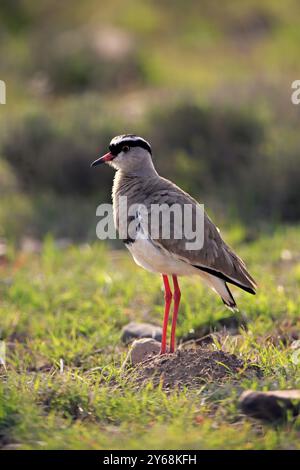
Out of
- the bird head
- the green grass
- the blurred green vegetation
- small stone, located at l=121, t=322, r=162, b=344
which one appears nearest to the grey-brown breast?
the bird head

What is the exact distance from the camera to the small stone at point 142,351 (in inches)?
207

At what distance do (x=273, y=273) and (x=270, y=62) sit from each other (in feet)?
41.4

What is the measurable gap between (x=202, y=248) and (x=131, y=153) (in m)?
0.87

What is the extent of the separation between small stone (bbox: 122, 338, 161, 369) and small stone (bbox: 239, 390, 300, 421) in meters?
1.26

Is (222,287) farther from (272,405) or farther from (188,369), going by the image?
(272,405)

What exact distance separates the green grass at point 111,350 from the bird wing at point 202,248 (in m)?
0.42

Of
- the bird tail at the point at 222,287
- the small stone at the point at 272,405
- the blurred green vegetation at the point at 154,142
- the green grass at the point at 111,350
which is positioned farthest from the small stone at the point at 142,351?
the blurred green vegetation at the point at 154,142

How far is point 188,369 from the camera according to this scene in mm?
4691

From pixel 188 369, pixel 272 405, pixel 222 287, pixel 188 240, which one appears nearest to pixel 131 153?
pixel 188 240

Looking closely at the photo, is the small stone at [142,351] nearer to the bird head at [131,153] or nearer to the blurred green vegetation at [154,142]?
the bird head at [131,153]

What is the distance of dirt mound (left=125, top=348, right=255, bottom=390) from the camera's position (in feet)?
15.1

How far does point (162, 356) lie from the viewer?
4938 millimetres

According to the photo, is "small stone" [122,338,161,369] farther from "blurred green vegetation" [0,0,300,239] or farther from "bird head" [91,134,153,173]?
"blurred green vegetation" [0,0,300,239]
